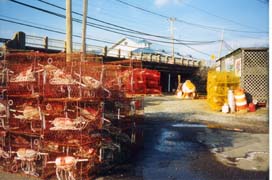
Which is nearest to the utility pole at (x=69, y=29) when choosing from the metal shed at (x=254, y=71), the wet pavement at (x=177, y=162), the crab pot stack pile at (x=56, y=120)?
the crab pot stack pile at (x=56, y=120)

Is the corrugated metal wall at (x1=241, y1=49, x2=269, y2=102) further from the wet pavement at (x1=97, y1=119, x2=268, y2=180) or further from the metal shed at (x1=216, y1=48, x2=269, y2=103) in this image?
the wet pavement at (x1=97, y1=119, x2=268, y2=180)

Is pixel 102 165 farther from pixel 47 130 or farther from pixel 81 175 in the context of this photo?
pixel 47 130

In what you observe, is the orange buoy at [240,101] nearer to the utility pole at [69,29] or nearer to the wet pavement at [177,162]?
the wet pavement at [177,162]

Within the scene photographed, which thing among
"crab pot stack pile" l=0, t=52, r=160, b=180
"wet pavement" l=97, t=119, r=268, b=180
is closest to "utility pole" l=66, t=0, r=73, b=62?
"crab pot stack pile" l=0, t=52, r=160, b=180

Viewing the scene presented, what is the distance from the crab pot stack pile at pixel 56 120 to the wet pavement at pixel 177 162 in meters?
0.56

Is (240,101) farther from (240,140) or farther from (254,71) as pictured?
(240,140)

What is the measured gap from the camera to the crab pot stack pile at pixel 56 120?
5570 mm

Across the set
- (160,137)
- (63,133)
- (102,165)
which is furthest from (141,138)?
(63,133)

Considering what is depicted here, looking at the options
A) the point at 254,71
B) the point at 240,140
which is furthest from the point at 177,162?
the point at 254,71

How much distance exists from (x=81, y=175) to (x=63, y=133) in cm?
86

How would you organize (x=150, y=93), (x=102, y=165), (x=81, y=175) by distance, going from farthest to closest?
1. (x=150, y=93)
2. (x=102, y=165)
3. (x=81, y=175)

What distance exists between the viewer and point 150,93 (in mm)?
25109

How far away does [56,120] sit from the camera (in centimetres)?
555

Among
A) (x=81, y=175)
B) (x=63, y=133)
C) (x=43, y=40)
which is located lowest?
(x=81, y=175)
